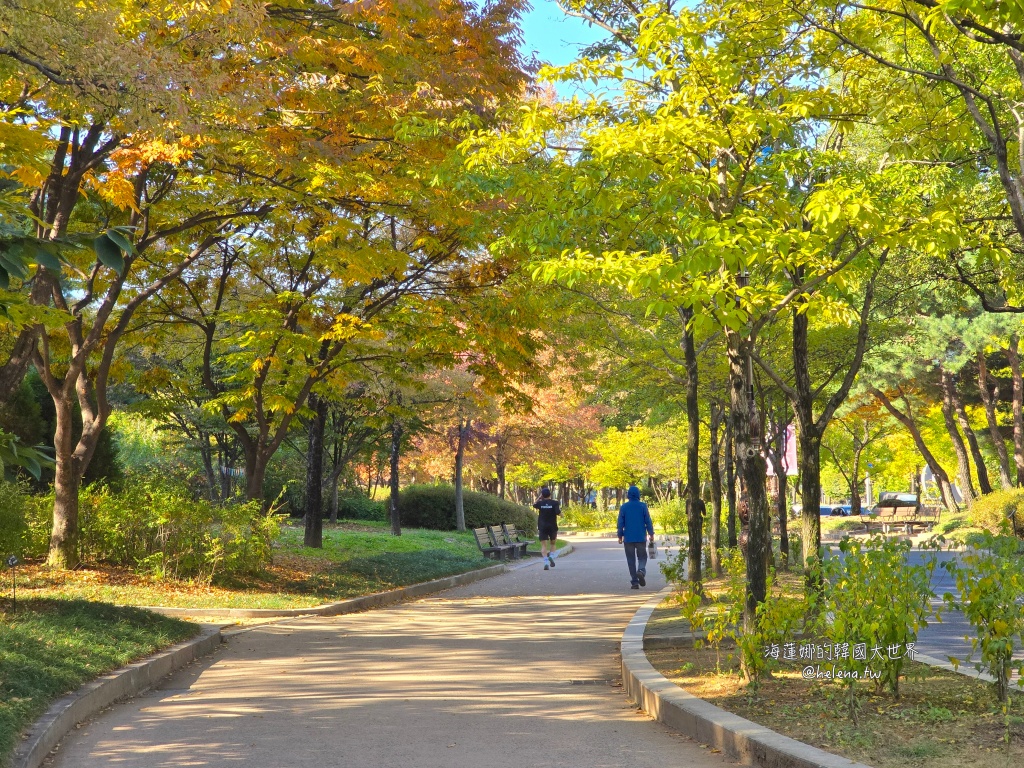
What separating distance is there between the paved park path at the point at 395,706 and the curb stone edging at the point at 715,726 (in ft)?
0.39

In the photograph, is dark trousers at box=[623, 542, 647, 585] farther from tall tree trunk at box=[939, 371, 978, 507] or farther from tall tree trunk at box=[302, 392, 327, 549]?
tall tree trunk at box=[939, 371, 978, 507]

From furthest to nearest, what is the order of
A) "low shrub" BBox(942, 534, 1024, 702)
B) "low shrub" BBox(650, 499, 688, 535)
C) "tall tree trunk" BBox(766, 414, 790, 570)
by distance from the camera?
1. "low shrub" BBox(650, 499, 688, 535)
2. "tall tree trunk" BBox(766, 414, 790, 570)
3. "low shrub" BBox(942, 534, 1024, 702)

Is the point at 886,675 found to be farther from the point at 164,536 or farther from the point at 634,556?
the point at 634,556

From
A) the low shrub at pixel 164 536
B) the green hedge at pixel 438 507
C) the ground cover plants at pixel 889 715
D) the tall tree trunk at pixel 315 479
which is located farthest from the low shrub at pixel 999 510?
the ground cover plants at pixel 889 715

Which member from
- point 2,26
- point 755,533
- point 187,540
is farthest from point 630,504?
point 2,26

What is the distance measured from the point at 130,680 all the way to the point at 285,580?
771 cm

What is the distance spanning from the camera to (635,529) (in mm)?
16891

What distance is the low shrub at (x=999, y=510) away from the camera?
24859 millimetres

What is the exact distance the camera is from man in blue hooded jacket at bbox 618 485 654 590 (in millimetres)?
16594

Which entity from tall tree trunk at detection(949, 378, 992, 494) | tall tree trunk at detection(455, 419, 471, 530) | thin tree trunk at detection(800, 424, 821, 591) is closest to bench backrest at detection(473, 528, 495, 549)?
tall tree trunk at detection(455, 419, 471, 530)

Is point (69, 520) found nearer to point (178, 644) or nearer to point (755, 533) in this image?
point (178, 644)

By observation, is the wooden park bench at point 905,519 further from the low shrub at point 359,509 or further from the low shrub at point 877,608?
the low shrub at point 877,608

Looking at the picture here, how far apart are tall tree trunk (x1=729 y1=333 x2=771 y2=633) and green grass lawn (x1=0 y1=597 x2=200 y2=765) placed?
17.6ft

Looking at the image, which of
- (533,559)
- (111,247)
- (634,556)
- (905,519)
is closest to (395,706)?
(111,247)
